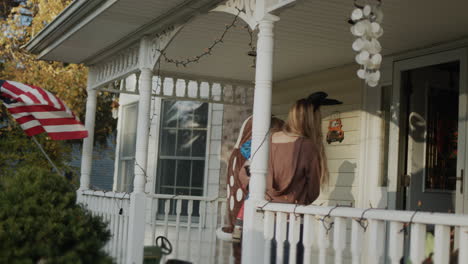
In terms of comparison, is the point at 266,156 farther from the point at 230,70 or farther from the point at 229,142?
the point at 229,142

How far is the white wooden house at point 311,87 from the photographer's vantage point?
4.89 metres

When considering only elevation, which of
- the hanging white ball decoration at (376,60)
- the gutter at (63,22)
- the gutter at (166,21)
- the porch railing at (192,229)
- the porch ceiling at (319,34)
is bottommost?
the porch railing at (192,229)

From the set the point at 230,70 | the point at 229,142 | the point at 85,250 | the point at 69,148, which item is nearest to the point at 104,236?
the point at 85,250

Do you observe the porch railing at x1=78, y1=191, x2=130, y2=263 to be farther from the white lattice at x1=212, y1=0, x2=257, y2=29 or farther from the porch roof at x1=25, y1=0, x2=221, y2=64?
the white lattice at x1=212, y1=0, x2=257, y2=29

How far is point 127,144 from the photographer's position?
42.4 ft

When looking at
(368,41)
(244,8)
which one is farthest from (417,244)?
(244,8)

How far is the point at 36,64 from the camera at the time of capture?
13812 mm

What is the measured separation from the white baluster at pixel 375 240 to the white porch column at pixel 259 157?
1243 mm

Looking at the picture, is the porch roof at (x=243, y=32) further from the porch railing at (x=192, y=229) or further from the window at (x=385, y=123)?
the porch railing at (x=192, y=229)

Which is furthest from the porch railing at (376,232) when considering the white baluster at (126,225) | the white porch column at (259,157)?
the white baluster at (126,225)

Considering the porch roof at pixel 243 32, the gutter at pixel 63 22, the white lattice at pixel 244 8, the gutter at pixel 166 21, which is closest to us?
the white lattice at pixel 244 8

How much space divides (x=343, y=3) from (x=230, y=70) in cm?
382

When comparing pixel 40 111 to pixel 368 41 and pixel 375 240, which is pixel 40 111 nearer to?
pixel 368 41

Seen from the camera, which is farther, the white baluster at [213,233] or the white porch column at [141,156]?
the white baluster at [213,233]
